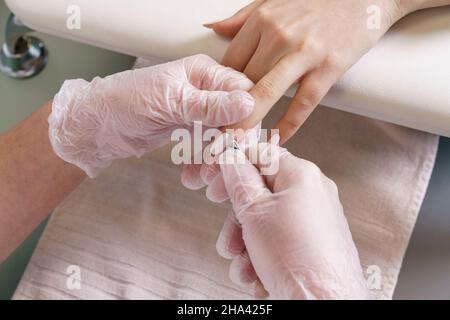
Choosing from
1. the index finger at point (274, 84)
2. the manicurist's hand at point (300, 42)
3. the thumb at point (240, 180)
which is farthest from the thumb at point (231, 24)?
the thumb at point (240, 180)

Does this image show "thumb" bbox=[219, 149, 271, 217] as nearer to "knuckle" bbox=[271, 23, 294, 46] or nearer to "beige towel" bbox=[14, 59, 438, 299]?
"knuckle" bbox=[271, 23, 294, 46]

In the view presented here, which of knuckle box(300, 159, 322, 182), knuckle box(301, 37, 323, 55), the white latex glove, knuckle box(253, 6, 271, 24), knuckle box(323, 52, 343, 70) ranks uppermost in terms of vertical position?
knuckle box(253, 6, 271, 24)

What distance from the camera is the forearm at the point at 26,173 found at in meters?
0.94

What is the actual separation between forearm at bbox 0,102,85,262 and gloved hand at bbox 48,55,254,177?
123 millimetres

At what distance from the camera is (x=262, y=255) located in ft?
2.19

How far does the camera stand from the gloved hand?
72 cm

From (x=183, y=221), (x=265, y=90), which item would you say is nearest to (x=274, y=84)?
(x=265, y=90)

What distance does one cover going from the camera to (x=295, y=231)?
64 cm

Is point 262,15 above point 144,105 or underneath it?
above

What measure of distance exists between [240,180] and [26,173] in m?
0.47

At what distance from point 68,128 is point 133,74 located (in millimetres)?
149

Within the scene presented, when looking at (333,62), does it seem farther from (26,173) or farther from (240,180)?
(26,173)

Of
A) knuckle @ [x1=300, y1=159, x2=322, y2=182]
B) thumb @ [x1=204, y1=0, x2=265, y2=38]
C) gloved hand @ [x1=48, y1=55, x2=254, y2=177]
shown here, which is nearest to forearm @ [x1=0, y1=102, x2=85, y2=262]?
gloved hand @ [x1=48, y1=55, x2=254, y2=177]
